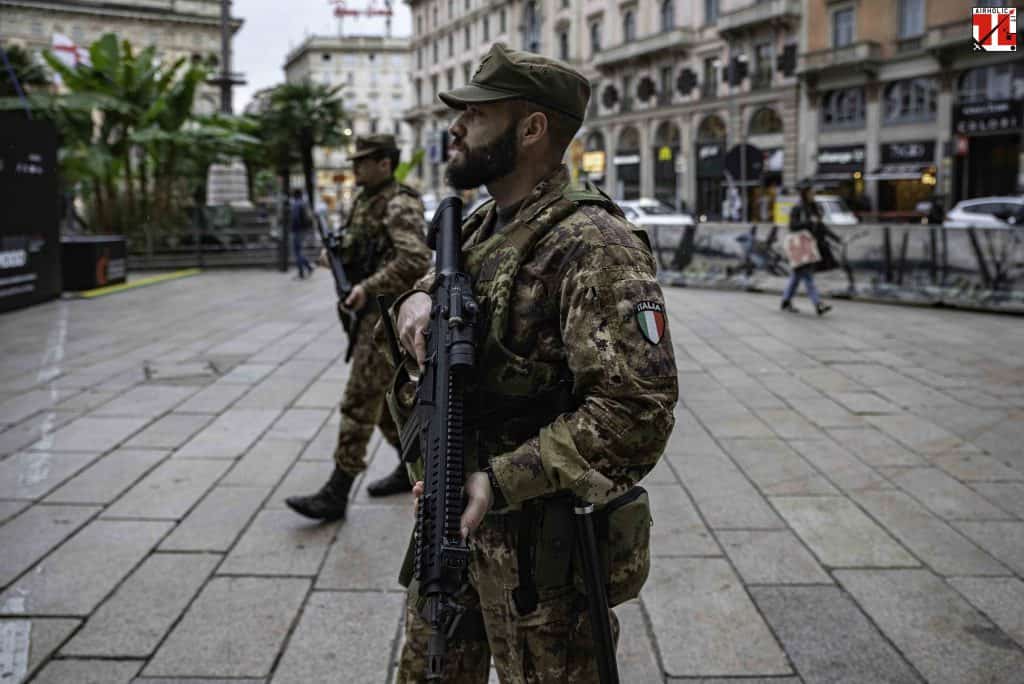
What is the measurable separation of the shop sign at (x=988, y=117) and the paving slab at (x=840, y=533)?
30.6 meters

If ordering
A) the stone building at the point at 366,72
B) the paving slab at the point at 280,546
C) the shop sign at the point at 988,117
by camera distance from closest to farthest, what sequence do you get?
Answer: 1. the paving slab at the point at 280,546
2. the shop sign at the point at 988,117
3. the stone building at the point at 366,72

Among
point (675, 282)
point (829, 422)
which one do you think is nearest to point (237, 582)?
→ point (829, 422)

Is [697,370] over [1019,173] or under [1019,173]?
under

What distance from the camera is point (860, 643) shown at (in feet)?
10.4

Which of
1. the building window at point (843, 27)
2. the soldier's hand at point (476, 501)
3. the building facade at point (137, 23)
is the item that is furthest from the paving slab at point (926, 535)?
the building facade at point (137, 23)

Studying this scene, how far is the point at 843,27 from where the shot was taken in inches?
1452

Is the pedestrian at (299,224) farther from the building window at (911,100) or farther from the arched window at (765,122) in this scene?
the arched window at (765,122)

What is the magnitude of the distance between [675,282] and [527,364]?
596 inches

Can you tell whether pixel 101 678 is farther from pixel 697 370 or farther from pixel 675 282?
pixel 675 282

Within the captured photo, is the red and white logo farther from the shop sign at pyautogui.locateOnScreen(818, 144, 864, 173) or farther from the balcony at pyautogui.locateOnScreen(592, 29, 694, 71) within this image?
the balcony at pyautogui.locateOnScreen(592, 29, 694, 71)

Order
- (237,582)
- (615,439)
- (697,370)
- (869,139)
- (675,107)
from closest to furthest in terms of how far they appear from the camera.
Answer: (615,439) < (237,582) < (697,370) < (869,139) < (675,107)

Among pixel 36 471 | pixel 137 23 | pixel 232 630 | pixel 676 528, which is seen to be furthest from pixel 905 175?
pixel 137 23

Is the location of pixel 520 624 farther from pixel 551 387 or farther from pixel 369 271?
pixel 369 271

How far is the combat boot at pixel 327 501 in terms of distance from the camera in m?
4.36
